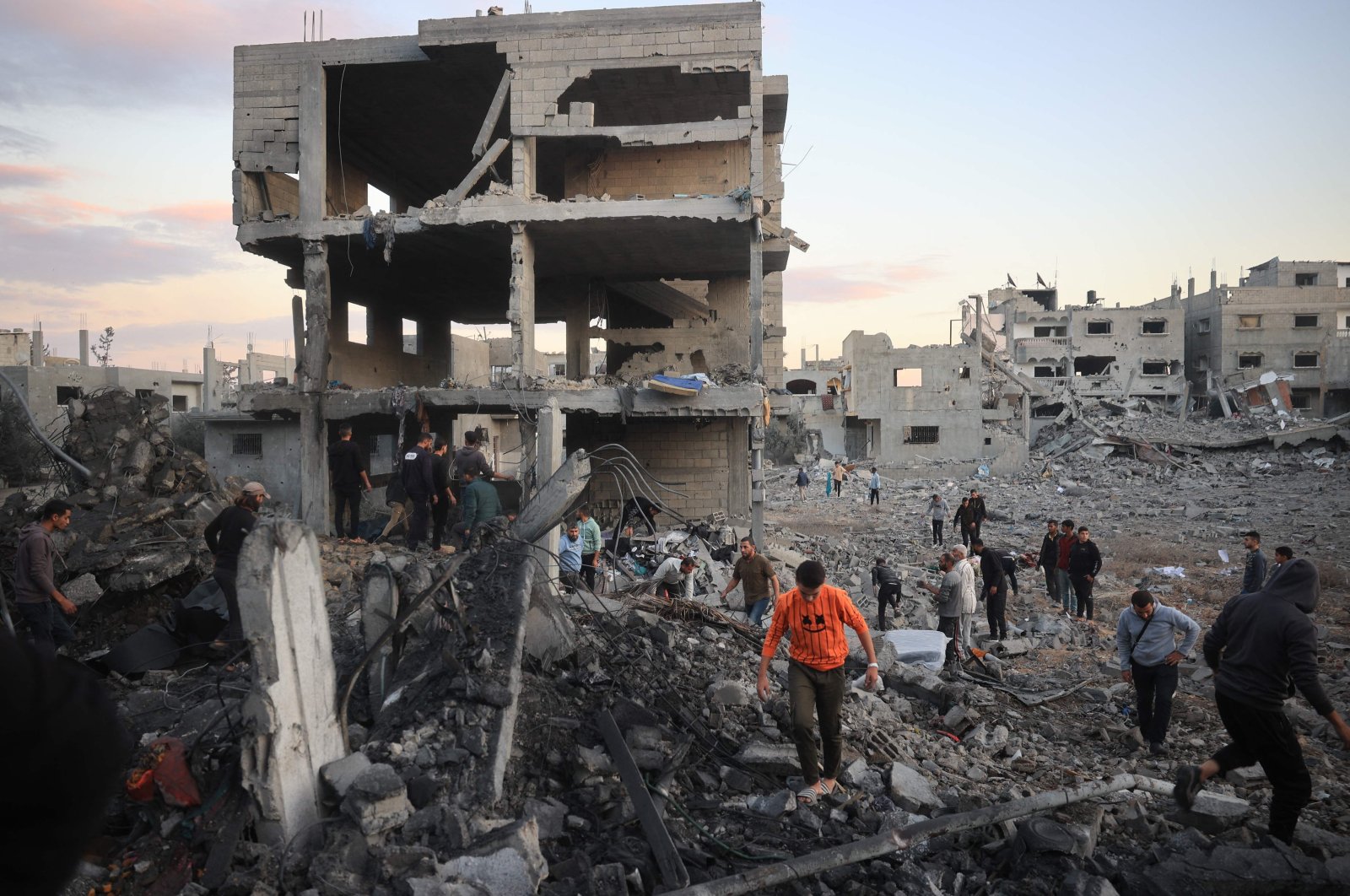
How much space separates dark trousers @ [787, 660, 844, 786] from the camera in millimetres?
4875

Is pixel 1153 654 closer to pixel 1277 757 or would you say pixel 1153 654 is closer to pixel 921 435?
pixel 1277 757

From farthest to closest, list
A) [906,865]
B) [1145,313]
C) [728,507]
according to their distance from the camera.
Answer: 1. [1145,313]
2. [728,507]
3. [906,865]

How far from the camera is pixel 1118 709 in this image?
7.52 metres

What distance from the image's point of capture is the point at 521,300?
1299 centimetres

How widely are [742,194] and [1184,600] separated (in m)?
9.52

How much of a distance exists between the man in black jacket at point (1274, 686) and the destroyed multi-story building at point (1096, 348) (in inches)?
1505

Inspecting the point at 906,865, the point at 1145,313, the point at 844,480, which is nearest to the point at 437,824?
the point at 906,865

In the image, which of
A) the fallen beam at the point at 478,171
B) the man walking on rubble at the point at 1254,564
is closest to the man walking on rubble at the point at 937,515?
the man walking on rubble at the point at 1254,564

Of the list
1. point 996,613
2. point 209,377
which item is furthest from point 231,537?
point 209,377

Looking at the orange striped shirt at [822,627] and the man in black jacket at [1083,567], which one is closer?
the orange striped shirt at [822,627]

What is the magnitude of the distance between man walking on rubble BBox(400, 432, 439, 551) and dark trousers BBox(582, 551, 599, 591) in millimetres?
2255

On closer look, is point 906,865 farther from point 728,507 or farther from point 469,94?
point 469,94

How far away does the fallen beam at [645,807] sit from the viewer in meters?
3.95

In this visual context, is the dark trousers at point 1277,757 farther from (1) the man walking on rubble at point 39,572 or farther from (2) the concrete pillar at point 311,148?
(2) the concrete pillar at point 311,148
